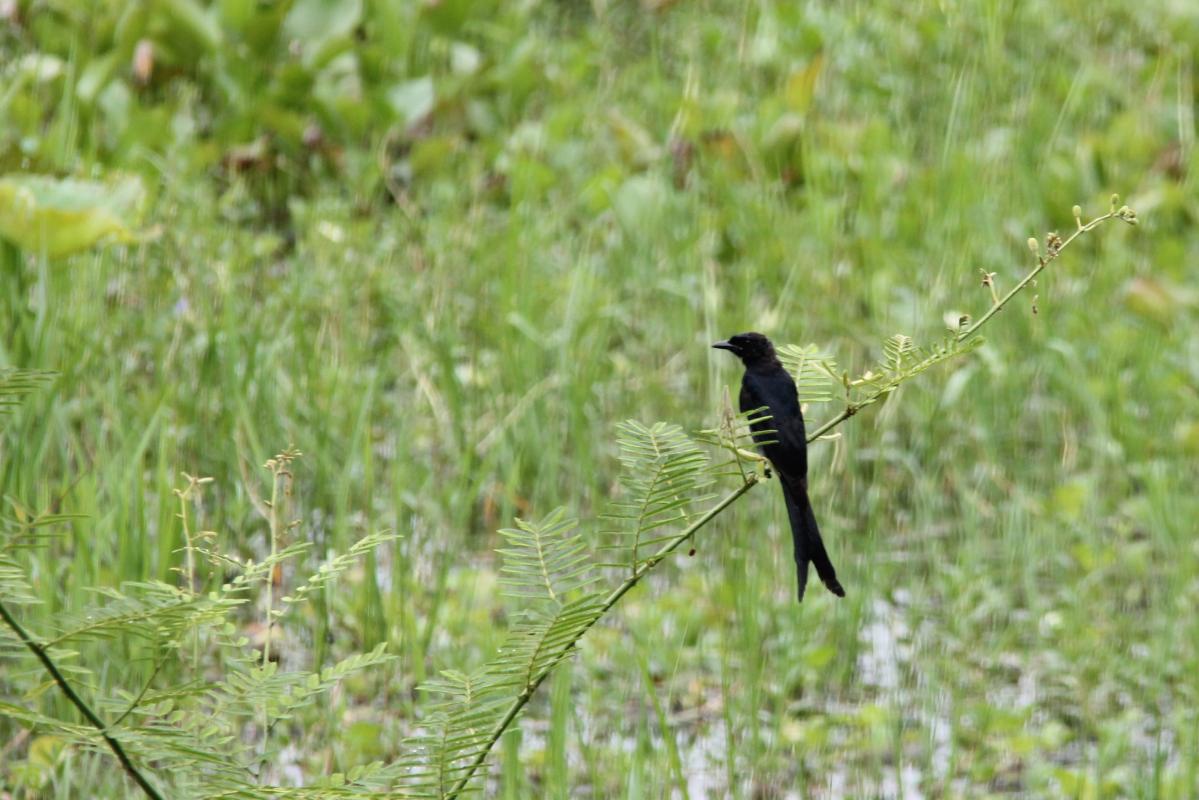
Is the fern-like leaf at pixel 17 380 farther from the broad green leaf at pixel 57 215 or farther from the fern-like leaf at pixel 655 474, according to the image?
the broad green leaf at pixel 57 215

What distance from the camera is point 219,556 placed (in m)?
1.41

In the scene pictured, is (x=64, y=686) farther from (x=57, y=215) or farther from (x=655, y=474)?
(x=57, y=215)

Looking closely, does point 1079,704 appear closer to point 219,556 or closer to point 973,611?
point 973,611

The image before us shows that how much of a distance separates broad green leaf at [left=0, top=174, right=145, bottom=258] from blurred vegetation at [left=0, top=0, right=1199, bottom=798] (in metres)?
0.12

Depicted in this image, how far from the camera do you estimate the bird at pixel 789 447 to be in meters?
1.80

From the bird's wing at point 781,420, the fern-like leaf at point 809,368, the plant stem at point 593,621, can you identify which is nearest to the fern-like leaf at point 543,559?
the plant stem at point 593,621

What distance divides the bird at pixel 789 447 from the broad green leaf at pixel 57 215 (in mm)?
1692

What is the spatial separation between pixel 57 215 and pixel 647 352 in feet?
5.77

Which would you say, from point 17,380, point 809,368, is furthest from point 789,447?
point 17,380

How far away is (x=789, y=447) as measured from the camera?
189 centimetres

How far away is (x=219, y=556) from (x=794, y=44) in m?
5.08

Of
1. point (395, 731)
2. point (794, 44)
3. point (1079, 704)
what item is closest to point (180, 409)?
point (395, 731)

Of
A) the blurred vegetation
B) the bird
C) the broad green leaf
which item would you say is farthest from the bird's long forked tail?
the broad green leaf

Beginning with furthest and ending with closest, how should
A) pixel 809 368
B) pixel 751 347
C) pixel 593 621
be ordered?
pixel 751 347
pixel 809 368
pixel 593 621
